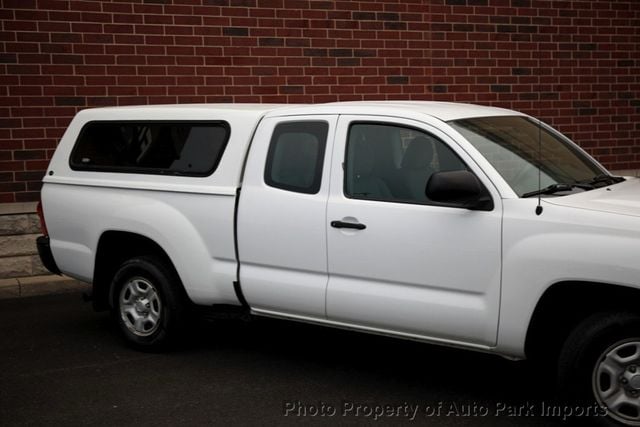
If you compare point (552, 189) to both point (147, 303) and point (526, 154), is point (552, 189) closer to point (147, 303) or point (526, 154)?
point (526, 154)

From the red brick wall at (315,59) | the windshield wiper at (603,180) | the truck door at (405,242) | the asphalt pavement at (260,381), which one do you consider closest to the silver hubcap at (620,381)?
the asphalt pavement at (260,381)

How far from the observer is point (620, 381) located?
4.72m

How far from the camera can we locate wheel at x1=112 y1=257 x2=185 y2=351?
21.9ft

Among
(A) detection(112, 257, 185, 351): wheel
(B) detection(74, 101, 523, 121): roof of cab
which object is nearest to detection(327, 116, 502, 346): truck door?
(B) detection(74, 101, 523, 121): roof of cab

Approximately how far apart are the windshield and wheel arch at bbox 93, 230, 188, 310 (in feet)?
8.18

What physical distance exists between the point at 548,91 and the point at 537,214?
26.1ft

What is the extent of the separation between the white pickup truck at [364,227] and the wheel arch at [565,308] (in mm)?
11

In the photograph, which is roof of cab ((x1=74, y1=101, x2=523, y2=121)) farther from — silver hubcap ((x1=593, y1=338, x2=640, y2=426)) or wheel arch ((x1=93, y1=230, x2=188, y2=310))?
silver hubcap ((x1=593, y1=338, x2=640, y2=426))

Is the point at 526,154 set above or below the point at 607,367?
above

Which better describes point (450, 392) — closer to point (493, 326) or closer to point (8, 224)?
point (493, 326)

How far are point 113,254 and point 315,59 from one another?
4.62 metres

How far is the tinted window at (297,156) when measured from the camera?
5.99 meters

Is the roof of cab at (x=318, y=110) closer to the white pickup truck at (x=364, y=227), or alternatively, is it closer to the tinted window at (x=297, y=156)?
the white pickup truck at (x=364, y=227)

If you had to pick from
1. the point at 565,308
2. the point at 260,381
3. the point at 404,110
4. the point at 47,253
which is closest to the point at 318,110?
the point at 404,110
